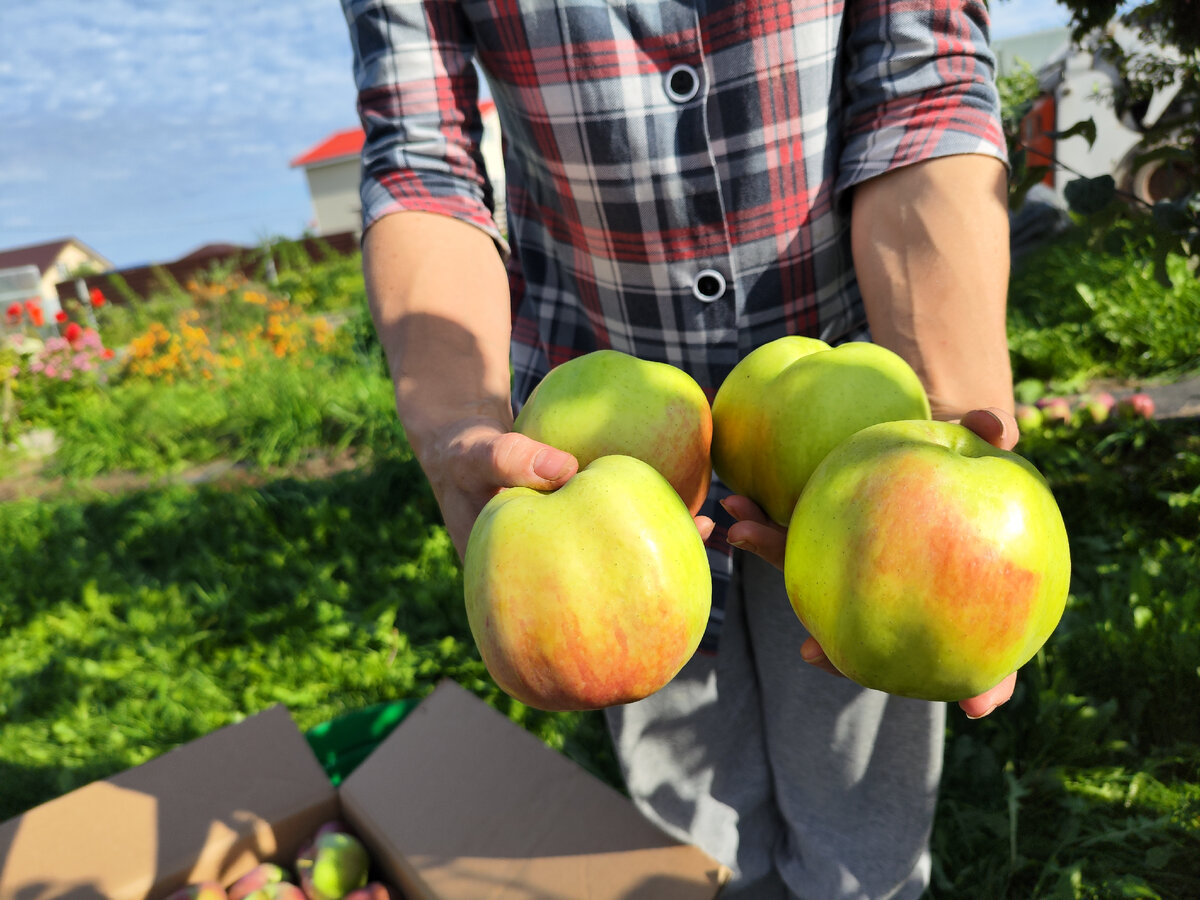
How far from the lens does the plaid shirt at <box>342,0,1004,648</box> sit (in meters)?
1.31

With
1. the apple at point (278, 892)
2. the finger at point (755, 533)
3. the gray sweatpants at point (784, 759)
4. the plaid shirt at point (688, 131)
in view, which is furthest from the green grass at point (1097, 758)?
the apple at point (278, 892)

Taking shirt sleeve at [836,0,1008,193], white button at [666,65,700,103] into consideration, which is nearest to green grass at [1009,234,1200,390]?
shirt sleeve at [836,0,1008,193]

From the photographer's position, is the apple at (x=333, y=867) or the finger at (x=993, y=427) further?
the apple at (x=333, y=867)

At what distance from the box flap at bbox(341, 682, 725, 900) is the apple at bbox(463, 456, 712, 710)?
830 millimetres

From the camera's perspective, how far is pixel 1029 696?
2387 mm

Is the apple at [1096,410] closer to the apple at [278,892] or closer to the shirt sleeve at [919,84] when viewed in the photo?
the shirt sleeve at [919,84]

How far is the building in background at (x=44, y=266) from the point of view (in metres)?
33.4

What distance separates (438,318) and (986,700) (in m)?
0.96

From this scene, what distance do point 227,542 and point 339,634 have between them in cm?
114

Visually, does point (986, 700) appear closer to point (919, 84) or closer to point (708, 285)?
point (708, 285)

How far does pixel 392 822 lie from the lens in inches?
70.3

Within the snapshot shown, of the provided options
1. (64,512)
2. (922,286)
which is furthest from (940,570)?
(64,512)

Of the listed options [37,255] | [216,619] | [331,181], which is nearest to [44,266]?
A: [37,255]

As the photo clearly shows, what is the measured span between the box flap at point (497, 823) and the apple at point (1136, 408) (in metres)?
3.00
